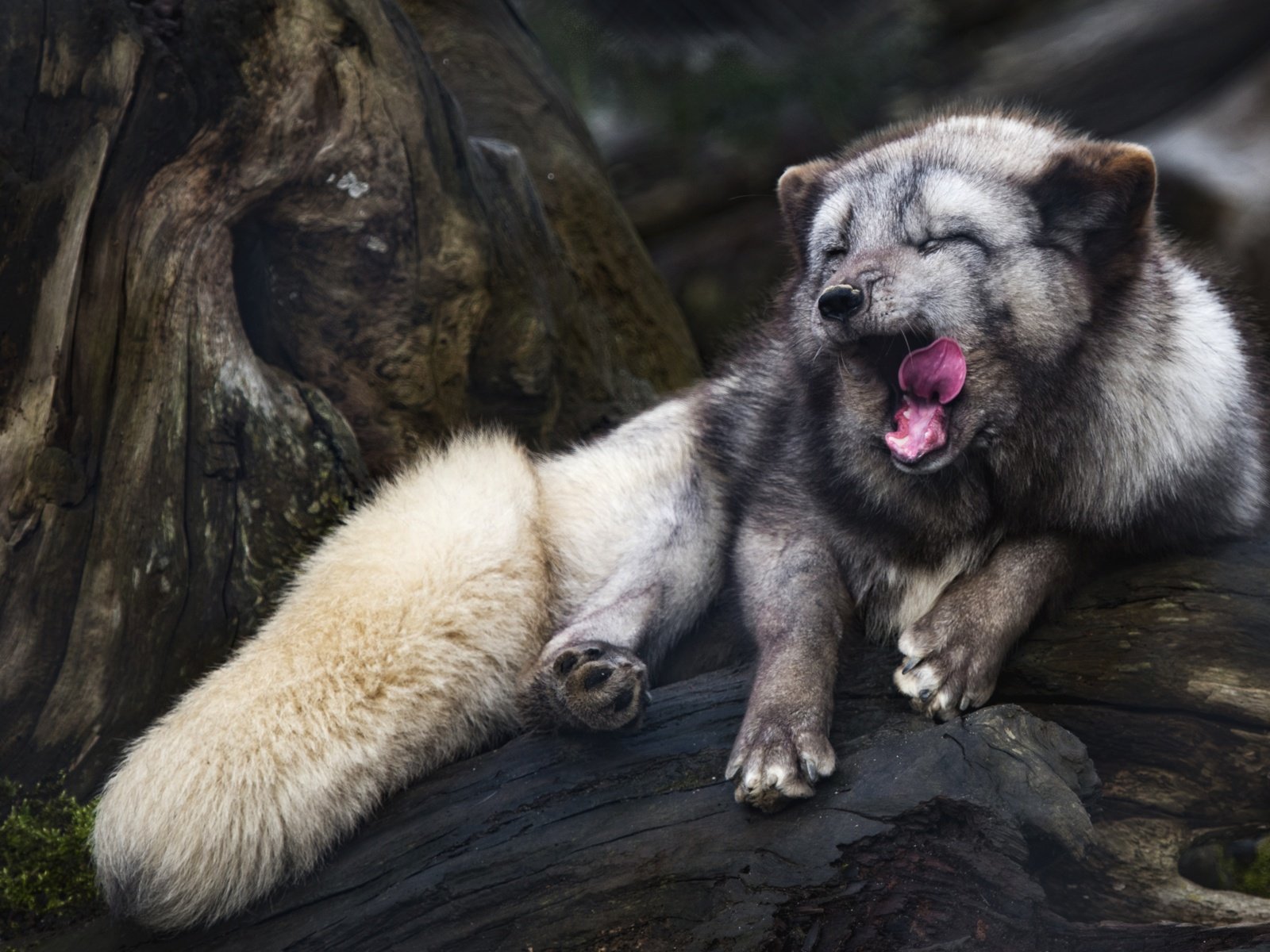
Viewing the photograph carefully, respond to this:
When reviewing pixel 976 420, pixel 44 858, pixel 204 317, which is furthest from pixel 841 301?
pixel 44 858

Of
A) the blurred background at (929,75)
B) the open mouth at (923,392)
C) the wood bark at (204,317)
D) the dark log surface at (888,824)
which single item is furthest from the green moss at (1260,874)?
the wood bark at (204,317)

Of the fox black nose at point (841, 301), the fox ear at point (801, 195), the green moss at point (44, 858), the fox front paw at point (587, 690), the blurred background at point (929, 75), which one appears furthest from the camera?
the blurred background at point (929, 75)

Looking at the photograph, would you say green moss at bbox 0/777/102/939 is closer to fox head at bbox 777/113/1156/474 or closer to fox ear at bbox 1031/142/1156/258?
fox head at bbox 777/113/1156/474

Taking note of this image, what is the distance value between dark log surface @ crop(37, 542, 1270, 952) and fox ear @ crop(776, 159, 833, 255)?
1085 millimetres

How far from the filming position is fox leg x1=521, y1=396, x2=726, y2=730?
2.43 m

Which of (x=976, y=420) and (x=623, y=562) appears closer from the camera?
(x=976, y=420)

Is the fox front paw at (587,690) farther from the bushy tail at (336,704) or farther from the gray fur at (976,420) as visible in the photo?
the bushy tail at (336,704)

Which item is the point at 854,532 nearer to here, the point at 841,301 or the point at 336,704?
the point at 841,301

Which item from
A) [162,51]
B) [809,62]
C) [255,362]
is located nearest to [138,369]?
[255,362]

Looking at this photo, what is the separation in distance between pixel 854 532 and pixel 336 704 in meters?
1.26

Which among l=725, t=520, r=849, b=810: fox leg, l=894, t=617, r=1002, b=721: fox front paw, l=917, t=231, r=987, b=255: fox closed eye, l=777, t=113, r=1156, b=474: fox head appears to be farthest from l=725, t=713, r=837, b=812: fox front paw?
l=917, t=231, r=987, b=255: fox closed eye

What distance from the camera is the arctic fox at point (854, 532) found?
7.51 ft

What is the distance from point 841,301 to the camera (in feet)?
7.47

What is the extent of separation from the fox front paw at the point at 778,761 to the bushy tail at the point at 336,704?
713mm
